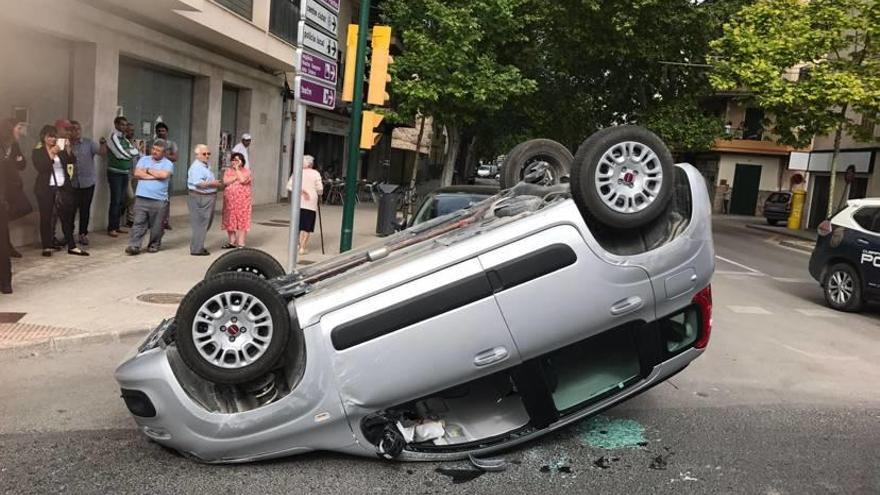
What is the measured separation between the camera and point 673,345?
166 inches

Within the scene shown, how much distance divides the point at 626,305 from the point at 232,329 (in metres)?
2.08

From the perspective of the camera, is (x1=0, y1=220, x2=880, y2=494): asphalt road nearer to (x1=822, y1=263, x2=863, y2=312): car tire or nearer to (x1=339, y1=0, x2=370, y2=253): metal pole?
(x1=822, y1=263, x2=863, y2=312): car tire

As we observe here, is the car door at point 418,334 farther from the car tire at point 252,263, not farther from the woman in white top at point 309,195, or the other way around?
the woman in white top at point 309,195

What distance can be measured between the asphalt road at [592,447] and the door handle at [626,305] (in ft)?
3.13

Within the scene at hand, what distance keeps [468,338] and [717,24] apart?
83.3 feet

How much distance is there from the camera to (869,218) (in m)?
10.0

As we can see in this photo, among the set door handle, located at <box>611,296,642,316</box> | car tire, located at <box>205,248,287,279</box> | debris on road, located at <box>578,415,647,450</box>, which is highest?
door handle, located at <box>611,296,642,316</box>

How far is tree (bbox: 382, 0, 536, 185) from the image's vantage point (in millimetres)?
18938

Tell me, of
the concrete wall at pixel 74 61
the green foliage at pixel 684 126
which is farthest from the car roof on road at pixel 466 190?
the green foliage at pixel 684 126

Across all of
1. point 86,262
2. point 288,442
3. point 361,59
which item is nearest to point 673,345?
point 288,442

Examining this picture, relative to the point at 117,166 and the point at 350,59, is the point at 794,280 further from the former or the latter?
the point at 117,166

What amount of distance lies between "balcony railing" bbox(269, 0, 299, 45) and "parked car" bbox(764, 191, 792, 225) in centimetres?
2194

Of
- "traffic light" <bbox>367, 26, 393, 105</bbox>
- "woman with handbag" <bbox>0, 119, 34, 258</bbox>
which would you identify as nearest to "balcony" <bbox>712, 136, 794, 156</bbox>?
"traffic light" <bbox>367, 26, 393, 105</bbox>

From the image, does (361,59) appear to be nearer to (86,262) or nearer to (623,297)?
(86,262)
